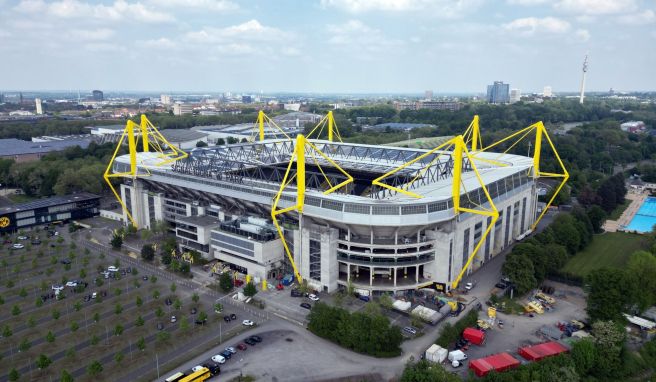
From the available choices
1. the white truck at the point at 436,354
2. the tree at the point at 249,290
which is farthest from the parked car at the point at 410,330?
the tree at the point at 249,290

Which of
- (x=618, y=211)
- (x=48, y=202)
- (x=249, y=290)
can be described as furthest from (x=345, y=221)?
(x=618, y=211)

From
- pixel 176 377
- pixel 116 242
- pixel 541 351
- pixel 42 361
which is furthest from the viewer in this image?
pixel 116 242

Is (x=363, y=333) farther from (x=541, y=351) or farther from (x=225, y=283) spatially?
(x=225, y=283)

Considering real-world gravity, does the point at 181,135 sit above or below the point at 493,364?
above

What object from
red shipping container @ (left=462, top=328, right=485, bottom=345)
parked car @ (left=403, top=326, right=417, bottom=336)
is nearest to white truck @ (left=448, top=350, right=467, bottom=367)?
red shipping container @ (left=462, top=328, right=485, bottom=345)

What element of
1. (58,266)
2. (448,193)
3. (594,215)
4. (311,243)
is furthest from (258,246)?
(594,215)

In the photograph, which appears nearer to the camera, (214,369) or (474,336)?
(214,369)
